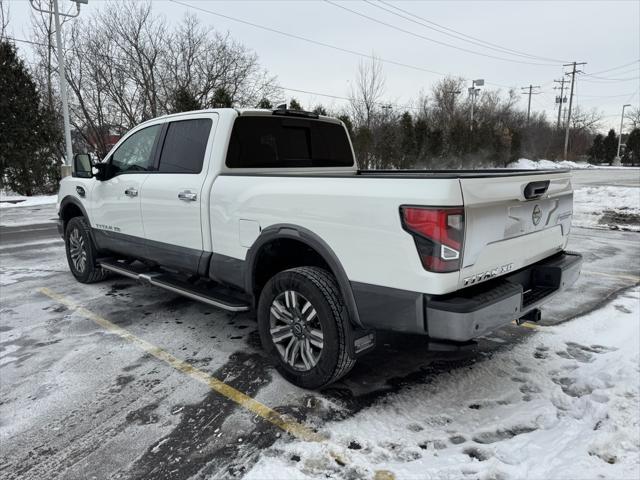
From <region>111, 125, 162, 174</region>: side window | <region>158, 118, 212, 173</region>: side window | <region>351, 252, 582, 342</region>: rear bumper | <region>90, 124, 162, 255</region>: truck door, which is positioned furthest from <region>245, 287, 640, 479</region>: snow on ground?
<region>111, 125, 162, 174</region>: side window

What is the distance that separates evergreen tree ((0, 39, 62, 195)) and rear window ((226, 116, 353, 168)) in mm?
18635

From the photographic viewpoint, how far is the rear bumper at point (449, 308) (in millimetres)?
2371

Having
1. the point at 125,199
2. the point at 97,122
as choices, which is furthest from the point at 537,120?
the point at 125,199

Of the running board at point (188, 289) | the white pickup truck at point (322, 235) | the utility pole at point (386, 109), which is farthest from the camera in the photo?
the utility pole at point (386, 109)

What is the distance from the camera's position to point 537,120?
214 feet

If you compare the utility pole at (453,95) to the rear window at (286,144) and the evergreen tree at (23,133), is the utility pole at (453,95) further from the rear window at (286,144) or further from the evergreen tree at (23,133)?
the rear window at (286,144)

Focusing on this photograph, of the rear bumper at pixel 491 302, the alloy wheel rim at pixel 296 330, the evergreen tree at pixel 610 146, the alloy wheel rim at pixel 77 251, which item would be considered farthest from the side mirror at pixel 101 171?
the evergreen tree at pixel 610 146

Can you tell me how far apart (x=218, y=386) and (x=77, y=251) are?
3.82 metres

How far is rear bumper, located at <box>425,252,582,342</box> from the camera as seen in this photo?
236 cm

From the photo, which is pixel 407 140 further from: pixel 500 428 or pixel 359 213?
pixel 500 428

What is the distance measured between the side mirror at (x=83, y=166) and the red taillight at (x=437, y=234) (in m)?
4.38

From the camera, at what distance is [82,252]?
5.86 m

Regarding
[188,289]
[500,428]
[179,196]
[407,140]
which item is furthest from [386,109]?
[500,428]

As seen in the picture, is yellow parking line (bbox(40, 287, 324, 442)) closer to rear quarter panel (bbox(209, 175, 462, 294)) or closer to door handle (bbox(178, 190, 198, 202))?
rear quarter panel (bbox(209, 175, 462, 294))
